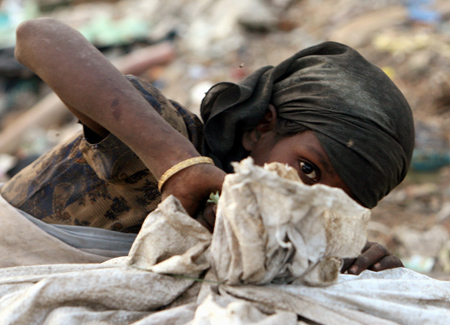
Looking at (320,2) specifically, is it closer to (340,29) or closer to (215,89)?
(340,29)

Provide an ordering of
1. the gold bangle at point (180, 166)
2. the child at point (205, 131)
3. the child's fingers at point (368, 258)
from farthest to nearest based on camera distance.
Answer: the child's fingers at point (368, 258) → the child at point (205, 131) → the gold bangle at point (180, 166)

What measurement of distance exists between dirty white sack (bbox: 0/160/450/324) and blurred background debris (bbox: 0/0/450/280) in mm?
2342

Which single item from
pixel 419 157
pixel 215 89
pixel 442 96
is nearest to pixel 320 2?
pixel 442 96

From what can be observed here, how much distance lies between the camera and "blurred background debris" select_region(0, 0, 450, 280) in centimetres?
427

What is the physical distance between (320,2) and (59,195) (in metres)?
8.17

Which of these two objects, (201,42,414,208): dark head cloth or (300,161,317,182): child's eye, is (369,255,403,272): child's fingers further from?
(300,161,317,182): child's eye

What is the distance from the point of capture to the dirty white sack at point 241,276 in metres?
1.02

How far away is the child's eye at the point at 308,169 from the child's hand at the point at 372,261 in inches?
11.4

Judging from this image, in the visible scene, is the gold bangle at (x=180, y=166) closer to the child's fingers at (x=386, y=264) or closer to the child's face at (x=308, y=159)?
the child's face at (x=308, y=159)

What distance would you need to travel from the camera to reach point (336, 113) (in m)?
1.61

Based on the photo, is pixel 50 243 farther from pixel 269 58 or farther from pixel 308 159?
pixel 269 58

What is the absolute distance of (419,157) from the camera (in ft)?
15.6

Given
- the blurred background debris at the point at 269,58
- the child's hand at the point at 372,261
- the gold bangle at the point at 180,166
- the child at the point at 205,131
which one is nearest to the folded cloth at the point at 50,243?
the child at the point at 205,131

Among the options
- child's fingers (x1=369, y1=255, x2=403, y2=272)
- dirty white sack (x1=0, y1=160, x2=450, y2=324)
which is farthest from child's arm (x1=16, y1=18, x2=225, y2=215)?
child's fingers (x1=369, y1=255, x2=403, y2=272)
